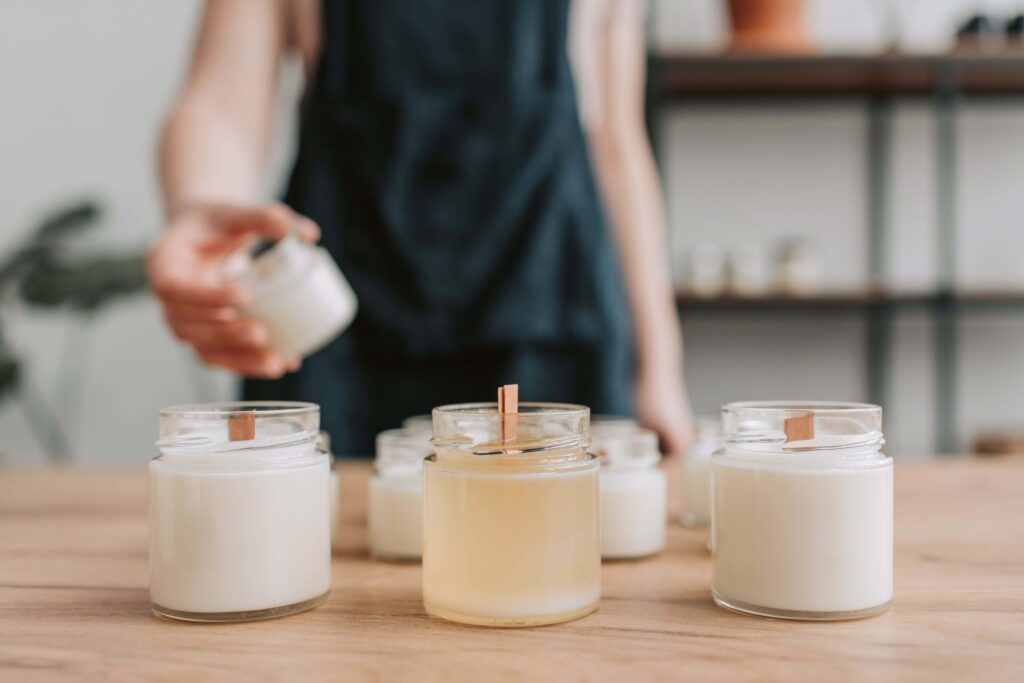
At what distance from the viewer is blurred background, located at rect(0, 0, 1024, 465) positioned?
9.38 feet

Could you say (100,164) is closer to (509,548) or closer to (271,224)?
(271,224)

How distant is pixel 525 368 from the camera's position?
1289mm

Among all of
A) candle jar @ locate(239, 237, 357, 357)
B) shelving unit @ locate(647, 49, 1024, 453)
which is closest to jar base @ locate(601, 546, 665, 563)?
candle jar @ locate(239, 237, 357, 357)

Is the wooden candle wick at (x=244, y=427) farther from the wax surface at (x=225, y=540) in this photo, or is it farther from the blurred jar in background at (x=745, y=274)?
the blurred jar in background at (x=745, y=274)

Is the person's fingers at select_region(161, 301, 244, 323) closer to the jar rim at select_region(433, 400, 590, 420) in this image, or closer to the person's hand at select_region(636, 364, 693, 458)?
the jar rim at select_region(433, 400, 590, 420)

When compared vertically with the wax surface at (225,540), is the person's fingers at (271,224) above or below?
above

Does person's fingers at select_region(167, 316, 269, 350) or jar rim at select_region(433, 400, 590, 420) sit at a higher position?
person's fingers at select_region(167, 316, 269, 350)

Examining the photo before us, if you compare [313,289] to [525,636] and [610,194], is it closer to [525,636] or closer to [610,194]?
[525,636]

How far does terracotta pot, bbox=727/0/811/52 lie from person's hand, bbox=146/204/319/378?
1.80 meters

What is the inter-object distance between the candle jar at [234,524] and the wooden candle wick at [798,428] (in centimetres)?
29

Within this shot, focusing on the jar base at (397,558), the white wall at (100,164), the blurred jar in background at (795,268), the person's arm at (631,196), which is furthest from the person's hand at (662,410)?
the white wall at (100,164)

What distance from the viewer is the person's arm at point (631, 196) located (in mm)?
1442

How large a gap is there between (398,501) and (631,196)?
92 centimetres

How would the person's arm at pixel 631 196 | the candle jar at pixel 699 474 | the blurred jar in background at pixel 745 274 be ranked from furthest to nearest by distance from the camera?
the blurred jar in background at pixel 745 274, the person's arm at pixel 631 196, the candle jar at pixel 699 474
